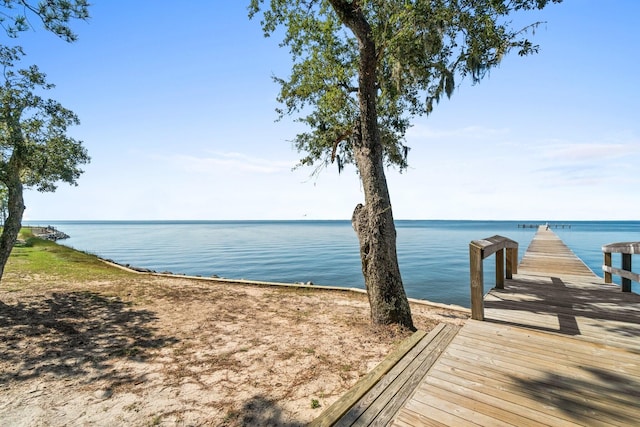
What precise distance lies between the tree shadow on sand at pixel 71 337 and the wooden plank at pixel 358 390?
10.8 feet

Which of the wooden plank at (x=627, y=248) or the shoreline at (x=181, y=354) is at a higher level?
the wooden plank at (x=627, y=248)

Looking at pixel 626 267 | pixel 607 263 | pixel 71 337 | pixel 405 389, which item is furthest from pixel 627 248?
pixel 71 337

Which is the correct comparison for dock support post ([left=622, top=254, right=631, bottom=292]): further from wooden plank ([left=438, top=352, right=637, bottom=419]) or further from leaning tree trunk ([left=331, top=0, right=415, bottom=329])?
wooden plank ([left=438, top=352, right=637, bottom=419])

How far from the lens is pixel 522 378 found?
3.31 meters

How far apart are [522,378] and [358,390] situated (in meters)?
1.94

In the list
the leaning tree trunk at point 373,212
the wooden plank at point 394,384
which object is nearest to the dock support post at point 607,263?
the leaning tree trunk at point 373,212

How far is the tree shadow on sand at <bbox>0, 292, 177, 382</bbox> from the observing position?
4609mm

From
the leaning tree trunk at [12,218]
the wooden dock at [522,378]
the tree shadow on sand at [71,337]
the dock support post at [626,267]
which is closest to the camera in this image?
the wooden dock at [522,378]

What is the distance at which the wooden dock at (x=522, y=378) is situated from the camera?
2740 millimetres

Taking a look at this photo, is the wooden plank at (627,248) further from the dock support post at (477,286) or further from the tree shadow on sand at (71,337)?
the tree shadow on sand at (71,337)

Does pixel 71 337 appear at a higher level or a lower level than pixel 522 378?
lower

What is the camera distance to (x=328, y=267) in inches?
902

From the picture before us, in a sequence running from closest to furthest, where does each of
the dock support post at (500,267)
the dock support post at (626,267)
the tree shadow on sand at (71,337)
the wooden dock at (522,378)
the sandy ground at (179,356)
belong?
the wooden dock at (522,378)
the sandy ground at (179,356)
the tree shadow on sand at (71,337)
the dock support post at (626,267)
the dock support post at (500,267)

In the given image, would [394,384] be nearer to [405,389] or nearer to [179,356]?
[405,389]
